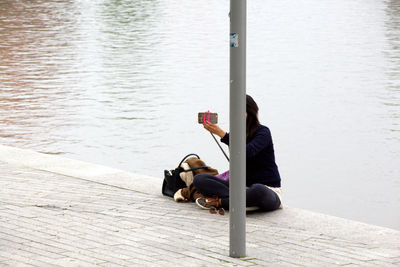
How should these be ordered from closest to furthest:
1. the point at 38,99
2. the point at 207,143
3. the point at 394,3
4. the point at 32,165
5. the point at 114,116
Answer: the point at 32,165 < the point at 207,143 < the point at 114,116 < the point at 38,99 < the point at 394,3

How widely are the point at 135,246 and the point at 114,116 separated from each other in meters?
8.62

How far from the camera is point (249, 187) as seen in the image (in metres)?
7.25

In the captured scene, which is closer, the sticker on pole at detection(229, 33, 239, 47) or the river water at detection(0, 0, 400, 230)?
the sticker on pole at detection(229, 33, 239, 47)

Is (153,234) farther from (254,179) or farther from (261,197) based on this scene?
(254,179)

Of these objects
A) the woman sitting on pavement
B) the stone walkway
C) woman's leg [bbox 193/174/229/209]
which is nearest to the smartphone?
the woman sitting on pavement

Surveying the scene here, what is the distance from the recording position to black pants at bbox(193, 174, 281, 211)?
7098 mm

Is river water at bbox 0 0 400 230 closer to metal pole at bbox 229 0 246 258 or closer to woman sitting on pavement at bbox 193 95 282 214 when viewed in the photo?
woman sitting on pavement at bbox 193 95 282 214

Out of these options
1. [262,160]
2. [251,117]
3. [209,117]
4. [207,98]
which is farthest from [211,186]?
[207,98]

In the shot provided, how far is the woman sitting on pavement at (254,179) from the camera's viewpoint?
713 cm

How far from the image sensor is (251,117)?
7266 millimetres

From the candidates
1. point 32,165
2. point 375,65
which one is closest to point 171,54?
point 375,65

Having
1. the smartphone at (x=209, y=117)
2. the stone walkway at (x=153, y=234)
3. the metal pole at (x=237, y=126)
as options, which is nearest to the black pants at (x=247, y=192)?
the stone walkway at (x=153, y=234)

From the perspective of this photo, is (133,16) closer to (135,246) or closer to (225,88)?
(225,88)

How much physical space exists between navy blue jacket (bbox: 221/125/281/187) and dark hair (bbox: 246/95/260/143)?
0.05 meters
